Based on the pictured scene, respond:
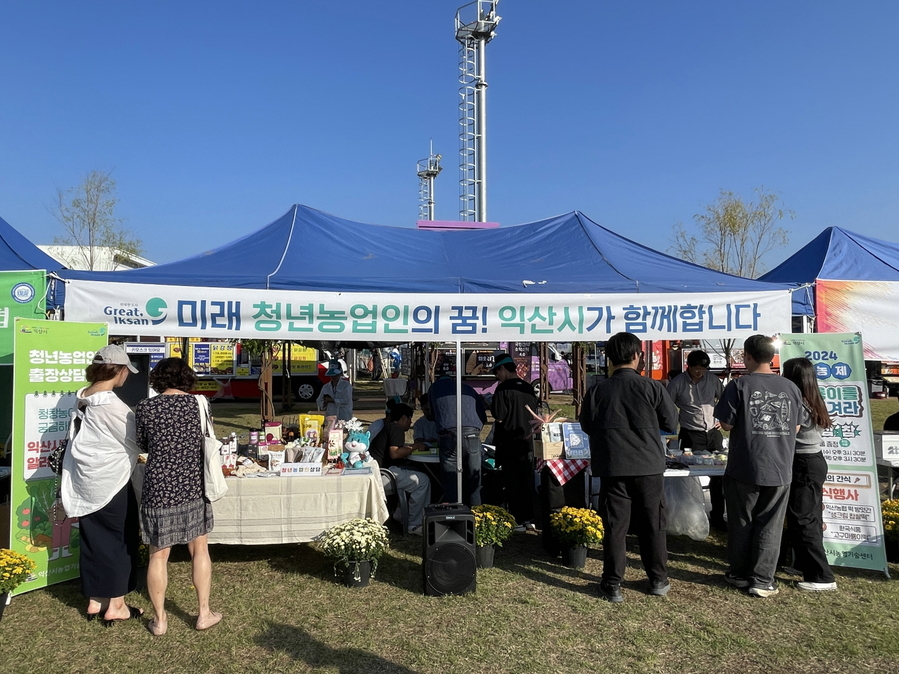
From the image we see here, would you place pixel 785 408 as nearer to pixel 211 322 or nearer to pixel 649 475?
pixel 649 475

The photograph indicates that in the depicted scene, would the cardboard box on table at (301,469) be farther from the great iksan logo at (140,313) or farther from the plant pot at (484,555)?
the great iksan logo at (140,313)

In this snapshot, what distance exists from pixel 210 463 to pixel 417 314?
2.01 metres

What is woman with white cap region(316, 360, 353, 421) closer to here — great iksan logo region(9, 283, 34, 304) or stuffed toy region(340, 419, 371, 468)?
stuffed toy region(340, 419, 371, 468)

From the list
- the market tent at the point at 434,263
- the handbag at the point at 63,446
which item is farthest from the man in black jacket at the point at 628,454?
the handbag at the point at 63,446

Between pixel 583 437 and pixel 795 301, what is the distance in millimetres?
2435

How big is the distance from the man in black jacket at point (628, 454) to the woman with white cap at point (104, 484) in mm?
2821

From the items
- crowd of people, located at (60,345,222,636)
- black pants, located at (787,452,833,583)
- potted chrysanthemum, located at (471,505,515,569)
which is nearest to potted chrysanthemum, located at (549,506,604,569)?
potted chrysanthemum, located at (471,505,515,569)

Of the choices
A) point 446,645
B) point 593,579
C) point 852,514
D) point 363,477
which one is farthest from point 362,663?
point 852,514

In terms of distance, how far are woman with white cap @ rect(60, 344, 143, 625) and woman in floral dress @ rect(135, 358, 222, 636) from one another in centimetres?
25

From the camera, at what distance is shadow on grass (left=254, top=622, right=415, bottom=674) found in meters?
3.26

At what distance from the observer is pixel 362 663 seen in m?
3.30

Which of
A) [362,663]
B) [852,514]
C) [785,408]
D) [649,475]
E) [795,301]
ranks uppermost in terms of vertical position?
[795,301]

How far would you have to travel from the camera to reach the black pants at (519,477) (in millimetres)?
5664

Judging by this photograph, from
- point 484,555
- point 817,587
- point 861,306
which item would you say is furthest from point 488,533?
point 861,306
